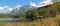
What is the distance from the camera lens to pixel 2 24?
204 inches

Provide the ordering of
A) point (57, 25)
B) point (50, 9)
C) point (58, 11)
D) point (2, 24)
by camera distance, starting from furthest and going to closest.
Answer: point (50, 9)
point (58, 11)
point (57, 25)
point (2, 24)

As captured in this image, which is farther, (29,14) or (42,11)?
(42,11)

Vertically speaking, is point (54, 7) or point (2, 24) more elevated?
point (54, 7)

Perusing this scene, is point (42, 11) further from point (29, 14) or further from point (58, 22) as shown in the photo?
point (58, 22)

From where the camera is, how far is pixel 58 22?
576 centimetres

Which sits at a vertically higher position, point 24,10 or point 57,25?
point 24,10

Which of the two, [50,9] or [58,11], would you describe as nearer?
[58,11]

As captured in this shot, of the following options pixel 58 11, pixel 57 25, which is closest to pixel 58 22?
pixel 57 25

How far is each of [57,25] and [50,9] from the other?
2.72 meters

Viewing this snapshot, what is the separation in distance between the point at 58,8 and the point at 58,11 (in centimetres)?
37

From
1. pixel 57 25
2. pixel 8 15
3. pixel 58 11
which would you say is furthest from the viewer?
pixel 58 11

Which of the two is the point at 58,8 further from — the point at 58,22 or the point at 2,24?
the point at 2,24

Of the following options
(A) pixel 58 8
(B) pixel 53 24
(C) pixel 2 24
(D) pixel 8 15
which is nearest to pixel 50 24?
(B) pixel 53 24

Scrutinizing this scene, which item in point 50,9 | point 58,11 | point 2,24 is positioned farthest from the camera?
point 50,9
